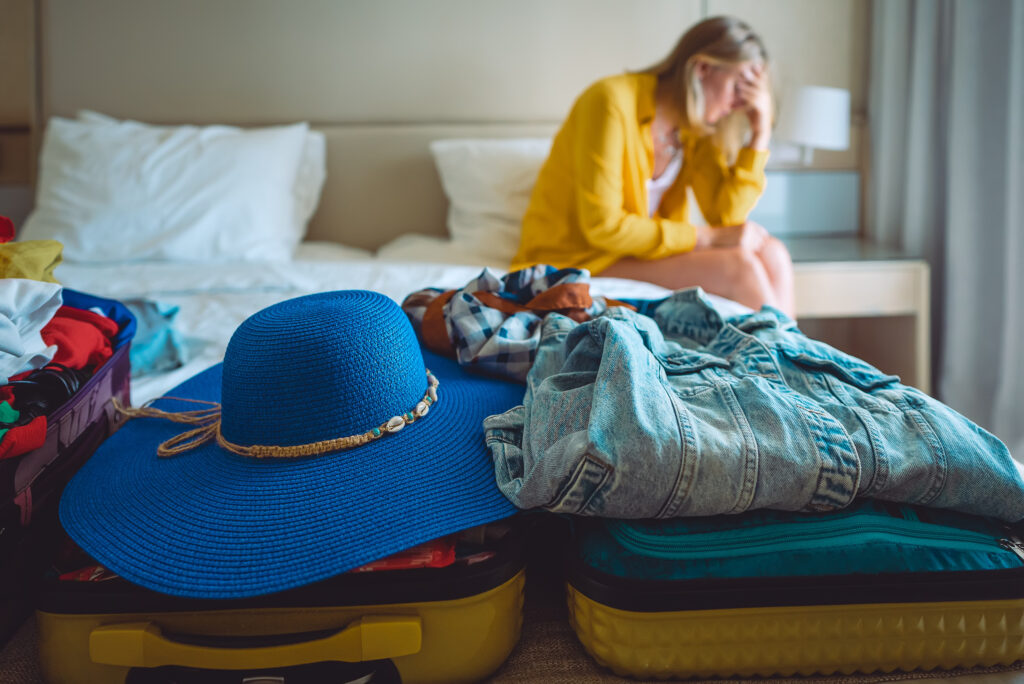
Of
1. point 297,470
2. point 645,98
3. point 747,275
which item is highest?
point 645,98

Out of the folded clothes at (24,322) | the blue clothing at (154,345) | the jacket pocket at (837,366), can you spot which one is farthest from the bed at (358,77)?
the jacket pocket at (837,366)

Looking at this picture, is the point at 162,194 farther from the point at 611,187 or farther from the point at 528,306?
the point at 528,306

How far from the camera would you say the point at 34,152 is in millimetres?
2348

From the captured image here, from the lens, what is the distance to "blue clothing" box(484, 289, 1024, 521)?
606 mm

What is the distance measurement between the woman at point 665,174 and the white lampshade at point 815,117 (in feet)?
1.02

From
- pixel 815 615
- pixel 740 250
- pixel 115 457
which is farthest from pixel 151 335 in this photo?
pixel 740 250

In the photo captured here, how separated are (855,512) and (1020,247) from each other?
159cm

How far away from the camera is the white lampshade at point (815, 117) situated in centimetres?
233

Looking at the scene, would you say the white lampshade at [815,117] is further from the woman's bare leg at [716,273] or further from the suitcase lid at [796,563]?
the suitcase lid at [796,563]

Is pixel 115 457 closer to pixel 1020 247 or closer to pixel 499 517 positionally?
pixel 499 517

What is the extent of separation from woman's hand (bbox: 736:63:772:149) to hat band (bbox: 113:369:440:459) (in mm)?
1476

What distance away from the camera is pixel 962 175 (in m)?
2.01

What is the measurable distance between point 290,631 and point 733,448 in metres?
0.40

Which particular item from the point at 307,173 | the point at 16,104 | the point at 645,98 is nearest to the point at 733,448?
the point at 645,98
